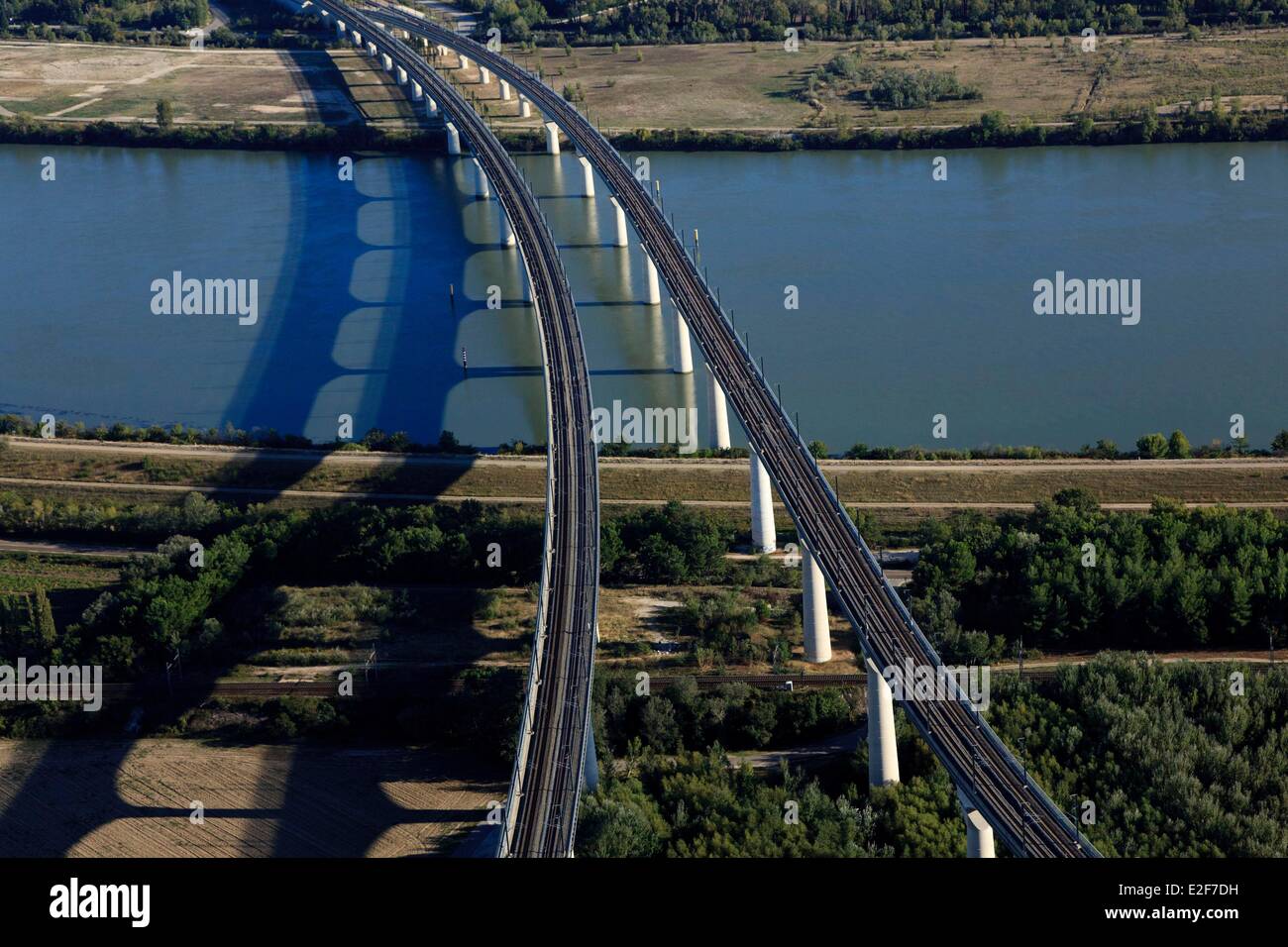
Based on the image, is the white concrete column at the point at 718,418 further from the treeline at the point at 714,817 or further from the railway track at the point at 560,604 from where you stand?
the treeline at the point at 714,817

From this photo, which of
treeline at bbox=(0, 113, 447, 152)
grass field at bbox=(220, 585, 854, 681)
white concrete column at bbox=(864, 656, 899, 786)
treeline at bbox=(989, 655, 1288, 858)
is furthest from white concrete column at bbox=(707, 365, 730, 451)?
treeline at bbox=(0, 113, 447, 152)

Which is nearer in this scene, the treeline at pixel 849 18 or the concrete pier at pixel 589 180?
the concrete pier at pixel 589 180

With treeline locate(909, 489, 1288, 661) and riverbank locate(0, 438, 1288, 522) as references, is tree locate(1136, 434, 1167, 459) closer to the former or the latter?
riverbank locate(0, 438, 1288, 522)

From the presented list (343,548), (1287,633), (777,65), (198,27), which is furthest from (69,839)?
(198,27)

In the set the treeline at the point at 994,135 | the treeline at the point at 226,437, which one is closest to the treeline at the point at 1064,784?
the treeline at the point at 226,437

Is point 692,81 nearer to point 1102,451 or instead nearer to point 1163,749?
point 1102,451

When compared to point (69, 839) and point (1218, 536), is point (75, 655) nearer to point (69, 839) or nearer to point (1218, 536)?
point (69, 839)
